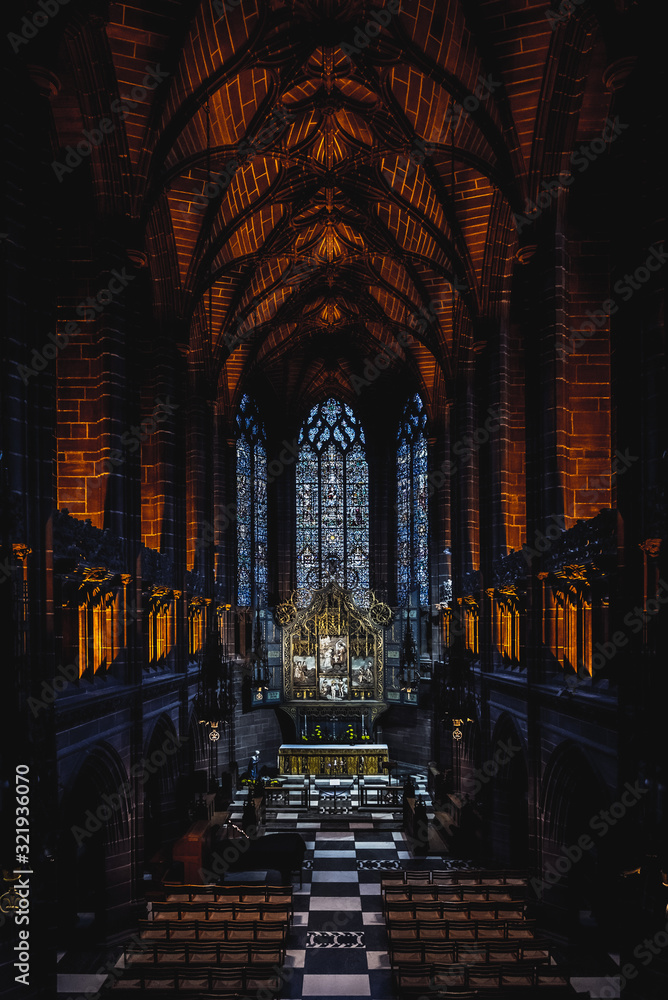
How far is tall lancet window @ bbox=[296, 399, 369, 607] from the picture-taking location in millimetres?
33688

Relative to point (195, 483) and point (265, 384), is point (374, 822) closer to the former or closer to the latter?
point (195, 483)

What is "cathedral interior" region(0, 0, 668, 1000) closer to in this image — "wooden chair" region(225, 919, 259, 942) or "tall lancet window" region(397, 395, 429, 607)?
A: "wooden chair" region(225, 919, 259, 942)

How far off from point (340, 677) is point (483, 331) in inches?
616

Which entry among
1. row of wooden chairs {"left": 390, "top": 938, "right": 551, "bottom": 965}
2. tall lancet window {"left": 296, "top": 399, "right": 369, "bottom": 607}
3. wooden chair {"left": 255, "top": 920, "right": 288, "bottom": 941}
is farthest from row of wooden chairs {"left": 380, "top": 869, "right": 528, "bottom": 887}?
tall lancet window {"left": 296, "top": 399, "right": 369, "bottom": 607}

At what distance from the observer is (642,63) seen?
9.17 meters

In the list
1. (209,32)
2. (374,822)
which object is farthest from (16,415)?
(374,822)

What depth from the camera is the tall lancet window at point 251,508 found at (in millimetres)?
31422

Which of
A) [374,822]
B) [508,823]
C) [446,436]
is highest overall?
[446,436]

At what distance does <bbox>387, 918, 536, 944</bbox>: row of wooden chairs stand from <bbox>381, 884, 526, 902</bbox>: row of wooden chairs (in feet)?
3.27

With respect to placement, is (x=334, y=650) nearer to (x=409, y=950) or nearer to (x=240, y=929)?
(x=240, y=929)

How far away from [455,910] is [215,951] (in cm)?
392

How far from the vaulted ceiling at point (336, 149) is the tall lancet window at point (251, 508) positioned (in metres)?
5.60

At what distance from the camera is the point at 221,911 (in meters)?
12.4

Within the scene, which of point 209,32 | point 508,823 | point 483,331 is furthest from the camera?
point 483,331
